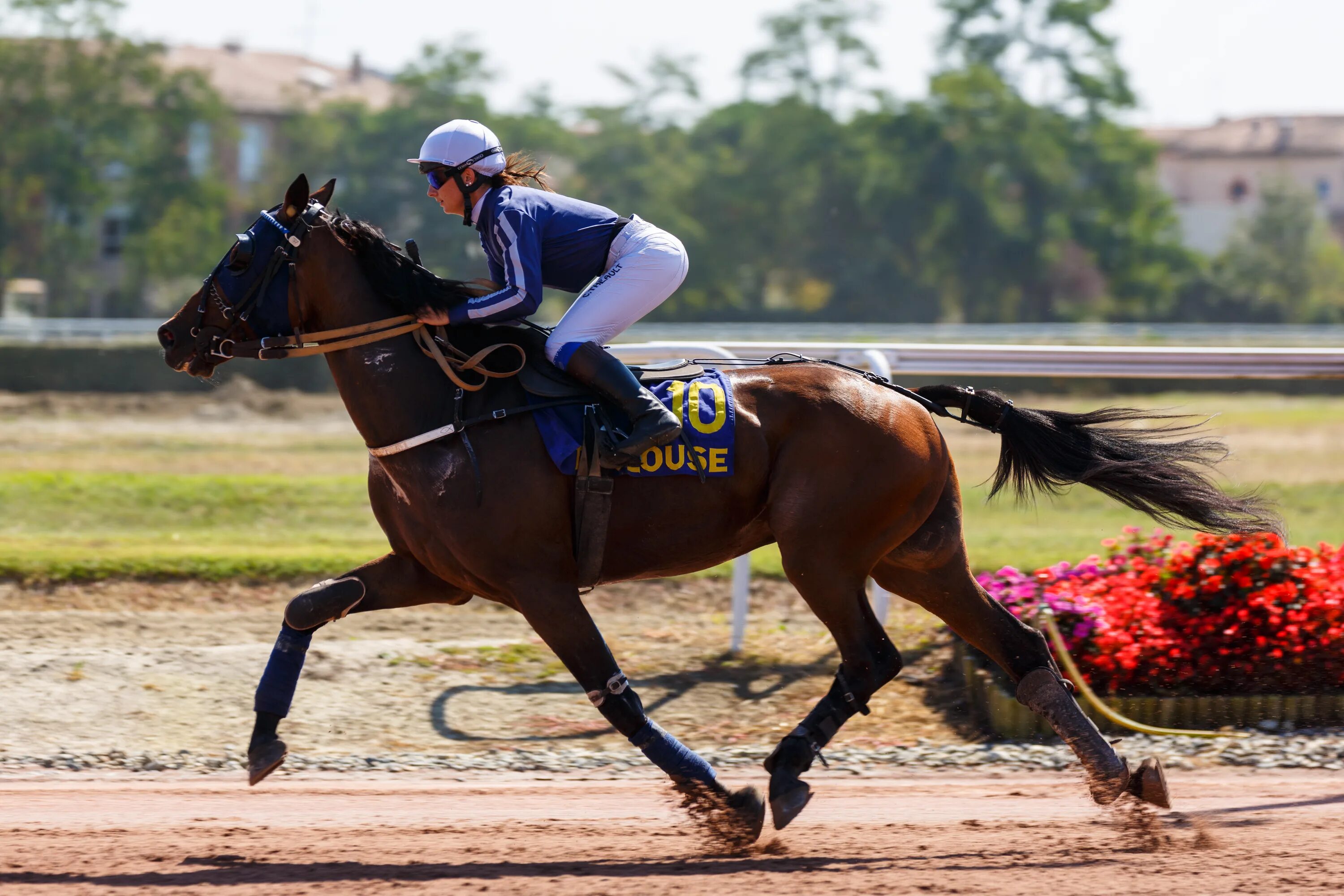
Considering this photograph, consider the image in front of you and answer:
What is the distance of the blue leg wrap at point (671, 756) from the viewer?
4.74 metres

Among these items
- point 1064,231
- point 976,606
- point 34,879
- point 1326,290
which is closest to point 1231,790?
point 976,606

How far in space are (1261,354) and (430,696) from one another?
170 inches

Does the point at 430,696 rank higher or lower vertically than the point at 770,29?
lower

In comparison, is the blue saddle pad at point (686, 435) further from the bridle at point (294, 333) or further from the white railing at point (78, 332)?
the white railing at point (78, 332)

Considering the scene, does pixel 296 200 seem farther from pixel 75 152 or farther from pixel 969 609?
pixel 75 152

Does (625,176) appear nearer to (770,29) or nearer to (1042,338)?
(770,29)

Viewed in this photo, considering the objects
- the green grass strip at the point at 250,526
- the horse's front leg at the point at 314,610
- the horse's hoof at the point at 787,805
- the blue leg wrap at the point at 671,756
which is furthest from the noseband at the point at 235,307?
the green grass strip at the point at 250,526

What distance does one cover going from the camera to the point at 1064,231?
53469mm

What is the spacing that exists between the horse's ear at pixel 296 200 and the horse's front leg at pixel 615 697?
1542mm

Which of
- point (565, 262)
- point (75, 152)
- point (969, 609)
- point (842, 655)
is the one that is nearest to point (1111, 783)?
point (969, 609)

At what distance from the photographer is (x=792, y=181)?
56.2m

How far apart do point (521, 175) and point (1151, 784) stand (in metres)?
3.15

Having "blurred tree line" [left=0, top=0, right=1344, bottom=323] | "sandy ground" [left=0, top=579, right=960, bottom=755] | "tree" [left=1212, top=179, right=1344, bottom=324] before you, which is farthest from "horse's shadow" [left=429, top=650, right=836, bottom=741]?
"tree" [left=1212, top=179, right=1344, bottom=324]

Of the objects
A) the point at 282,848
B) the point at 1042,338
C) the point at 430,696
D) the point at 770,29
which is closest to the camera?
the point at 282,848
